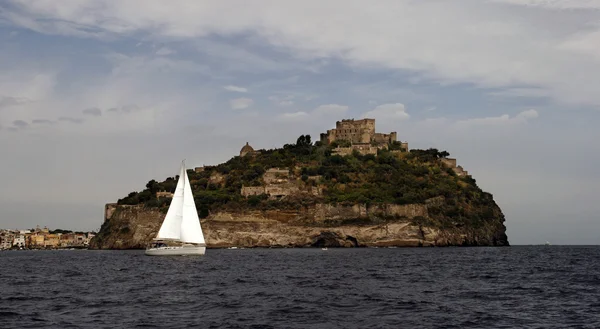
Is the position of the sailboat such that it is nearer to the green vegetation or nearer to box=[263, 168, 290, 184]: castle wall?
the green vegetation

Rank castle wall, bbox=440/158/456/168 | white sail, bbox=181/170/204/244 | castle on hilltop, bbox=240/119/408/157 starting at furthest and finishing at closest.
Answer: castle on hilltop, bbox=240/119/408/157 < castle wall, bbox=440/158/456/168 < white sail, bbox=181/170/204/244

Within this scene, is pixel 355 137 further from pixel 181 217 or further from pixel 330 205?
pixel 181 217

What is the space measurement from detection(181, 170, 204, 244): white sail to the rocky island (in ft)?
125

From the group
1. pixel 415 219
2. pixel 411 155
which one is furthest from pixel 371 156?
pixel 415 219

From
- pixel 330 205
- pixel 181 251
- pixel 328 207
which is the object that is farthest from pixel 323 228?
pixel 181 251

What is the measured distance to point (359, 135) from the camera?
14775 cm

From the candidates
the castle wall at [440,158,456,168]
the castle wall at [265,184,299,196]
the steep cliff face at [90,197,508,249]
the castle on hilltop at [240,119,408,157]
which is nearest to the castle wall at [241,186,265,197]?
the castle wall at [265,184,299,196]

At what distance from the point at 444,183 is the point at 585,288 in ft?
300

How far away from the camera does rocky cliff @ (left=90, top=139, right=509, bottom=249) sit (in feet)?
369

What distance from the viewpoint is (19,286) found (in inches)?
1501

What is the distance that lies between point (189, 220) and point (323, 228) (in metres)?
42.3

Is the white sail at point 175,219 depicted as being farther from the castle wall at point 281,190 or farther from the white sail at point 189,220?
the castle wall at point 281,190

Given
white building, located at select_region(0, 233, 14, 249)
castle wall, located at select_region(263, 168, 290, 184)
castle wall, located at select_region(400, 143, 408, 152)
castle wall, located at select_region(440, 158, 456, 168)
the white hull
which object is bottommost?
the white hull

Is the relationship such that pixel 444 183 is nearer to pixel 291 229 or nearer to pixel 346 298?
pixel 291 229
